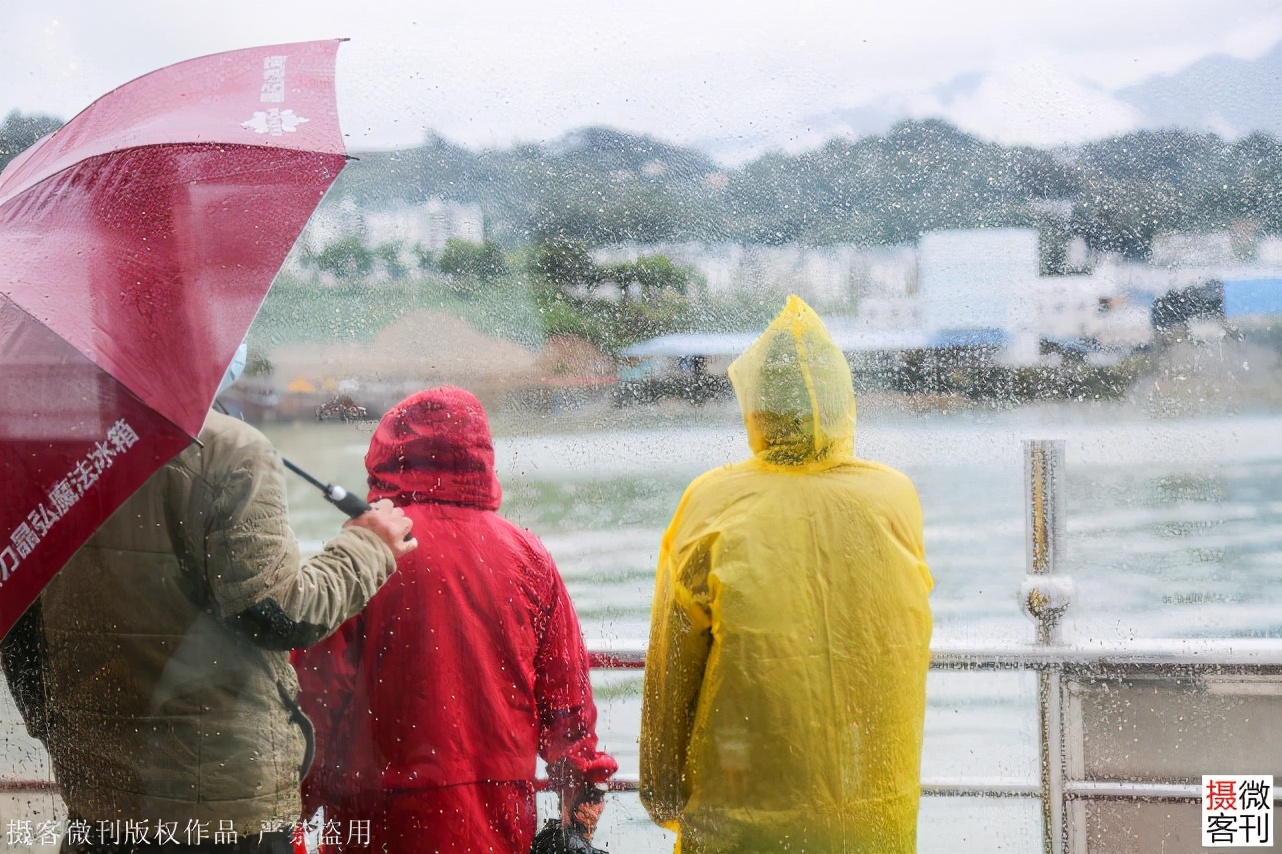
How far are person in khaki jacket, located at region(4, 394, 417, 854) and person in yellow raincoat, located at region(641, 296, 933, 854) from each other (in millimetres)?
529

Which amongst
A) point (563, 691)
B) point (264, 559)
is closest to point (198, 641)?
point (264, 559)

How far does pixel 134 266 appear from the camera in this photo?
162 cm

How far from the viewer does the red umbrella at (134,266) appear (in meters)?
1.52

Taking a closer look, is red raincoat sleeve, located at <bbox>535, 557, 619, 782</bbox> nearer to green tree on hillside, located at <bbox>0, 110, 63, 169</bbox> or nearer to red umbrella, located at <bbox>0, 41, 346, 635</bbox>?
red umbrella, located at <bbox>0, 41, 346, 635</bbox>

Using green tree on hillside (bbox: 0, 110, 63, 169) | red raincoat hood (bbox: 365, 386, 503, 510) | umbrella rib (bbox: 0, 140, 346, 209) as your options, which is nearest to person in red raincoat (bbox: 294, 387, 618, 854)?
red raincoat hood (bbox: 365, 386, 503, 510)

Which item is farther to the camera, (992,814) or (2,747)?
(2,747)

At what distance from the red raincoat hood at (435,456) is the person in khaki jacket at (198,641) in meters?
0.05

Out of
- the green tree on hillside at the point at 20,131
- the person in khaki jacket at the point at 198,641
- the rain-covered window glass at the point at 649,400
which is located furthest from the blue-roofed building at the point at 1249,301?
the green tree on hillside at the point at 20,131

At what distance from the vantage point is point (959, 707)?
1.80m

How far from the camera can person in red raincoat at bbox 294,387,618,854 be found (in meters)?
1.74

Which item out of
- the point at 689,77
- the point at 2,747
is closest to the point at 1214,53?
the point at 689,77

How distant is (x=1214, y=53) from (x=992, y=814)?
4.58 ft

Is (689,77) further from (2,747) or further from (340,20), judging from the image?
(2,747)

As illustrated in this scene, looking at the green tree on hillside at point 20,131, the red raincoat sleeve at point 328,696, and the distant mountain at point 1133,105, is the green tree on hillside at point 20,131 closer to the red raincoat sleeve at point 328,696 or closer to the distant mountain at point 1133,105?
the red raincoat sleeve at point 328,696
